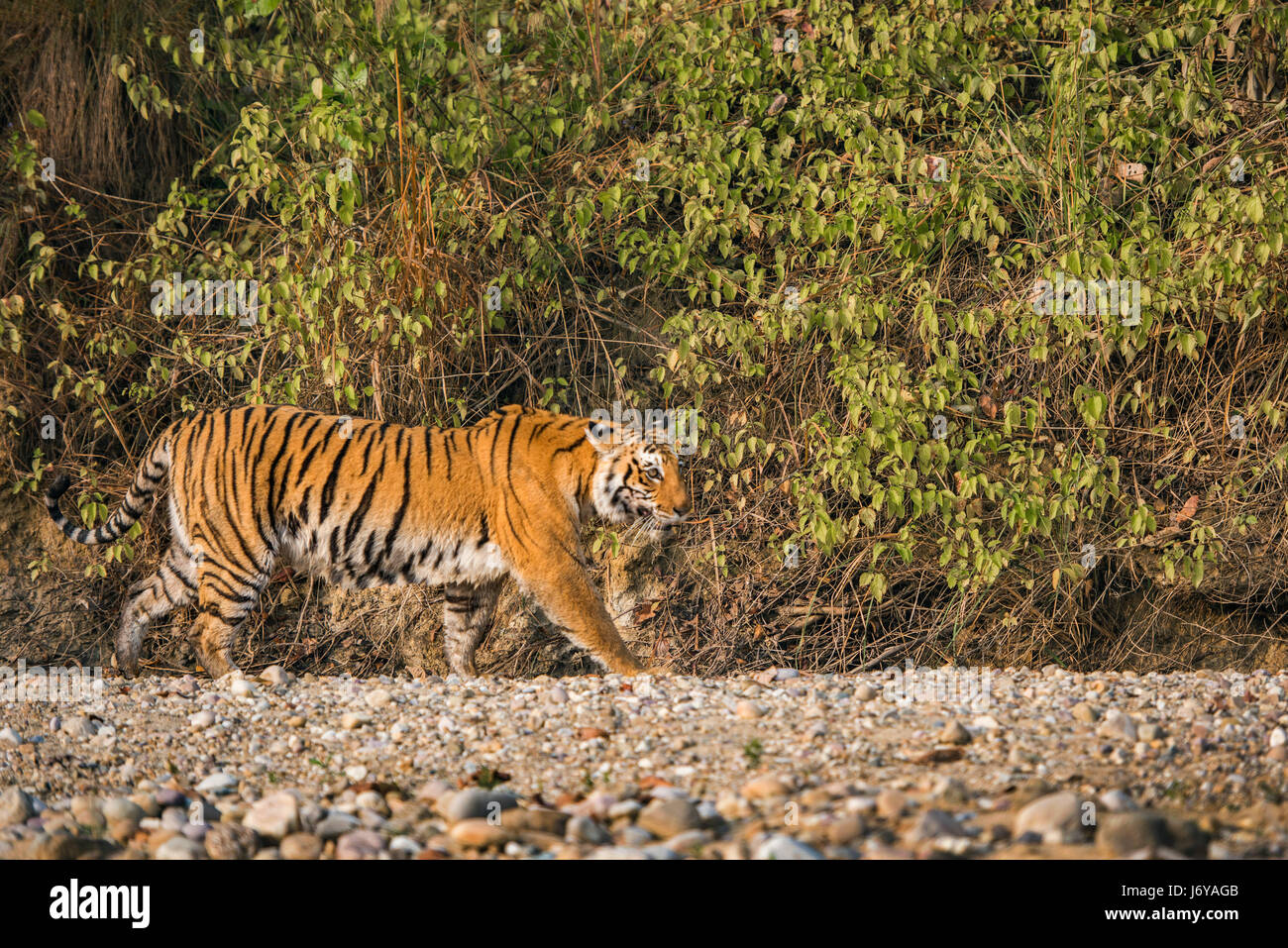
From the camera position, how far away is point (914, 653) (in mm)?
6434

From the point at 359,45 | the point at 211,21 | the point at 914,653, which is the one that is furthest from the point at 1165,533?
the point at 211,21

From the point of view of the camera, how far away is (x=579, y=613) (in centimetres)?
557

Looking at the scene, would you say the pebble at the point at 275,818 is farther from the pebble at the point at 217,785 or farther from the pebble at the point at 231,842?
the pebble at the point at 217,785

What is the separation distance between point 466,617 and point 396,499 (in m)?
0.72

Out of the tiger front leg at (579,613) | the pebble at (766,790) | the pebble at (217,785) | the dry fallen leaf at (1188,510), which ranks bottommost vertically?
the pebble at (217,785)

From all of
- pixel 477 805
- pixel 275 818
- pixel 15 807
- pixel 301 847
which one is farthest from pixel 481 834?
pixel 15 807

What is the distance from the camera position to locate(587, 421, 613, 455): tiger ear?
19.0 feet

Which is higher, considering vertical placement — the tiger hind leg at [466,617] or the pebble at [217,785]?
the tiger hind leg at [466,617]

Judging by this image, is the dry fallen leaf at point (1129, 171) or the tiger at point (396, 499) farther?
the dry fallen leaf at point (1129, 171)

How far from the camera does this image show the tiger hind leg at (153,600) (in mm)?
6020

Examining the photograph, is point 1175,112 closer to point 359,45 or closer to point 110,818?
point 359,45

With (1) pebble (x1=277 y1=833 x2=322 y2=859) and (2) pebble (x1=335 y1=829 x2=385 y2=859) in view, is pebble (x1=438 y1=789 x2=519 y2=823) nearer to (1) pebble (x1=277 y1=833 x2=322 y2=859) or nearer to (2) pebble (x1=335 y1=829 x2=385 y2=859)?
(2) pebble (x1=335 y1=829 x2=385 y2=859)

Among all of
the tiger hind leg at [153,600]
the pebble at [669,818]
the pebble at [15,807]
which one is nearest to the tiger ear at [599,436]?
the tiger hind leg at [153,600]

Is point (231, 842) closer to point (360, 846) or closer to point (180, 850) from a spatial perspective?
point (180, 850)
